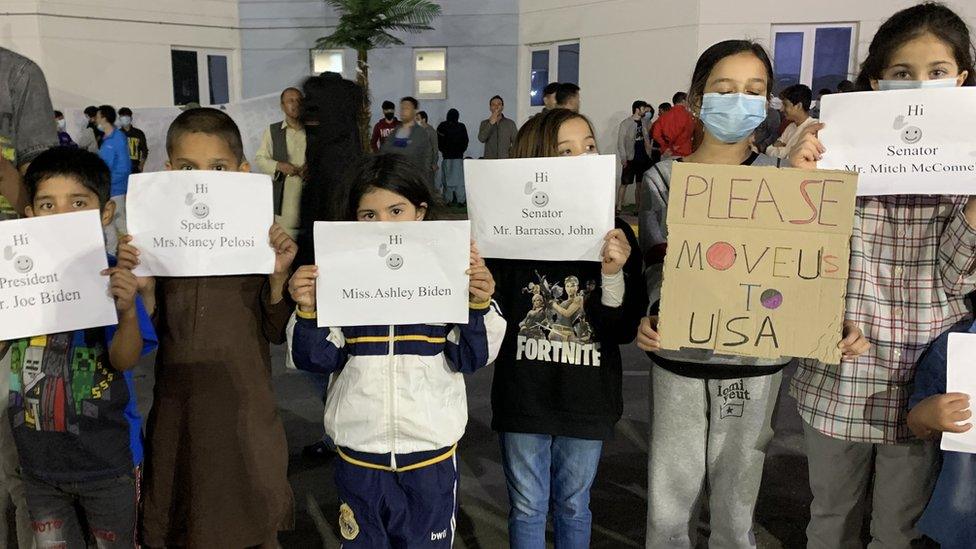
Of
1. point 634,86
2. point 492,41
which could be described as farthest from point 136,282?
point 492,41

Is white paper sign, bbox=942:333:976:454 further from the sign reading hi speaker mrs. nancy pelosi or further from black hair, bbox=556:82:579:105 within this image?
black hair, bbox=556:82:579:105

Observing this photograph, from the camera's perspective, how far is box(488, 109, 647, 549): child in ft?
7.95

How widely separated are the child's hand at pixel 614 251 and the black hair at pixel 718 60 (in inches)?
19.9

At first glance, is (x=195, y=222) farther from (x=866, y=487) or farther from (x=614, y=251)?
(x=866, y=487)

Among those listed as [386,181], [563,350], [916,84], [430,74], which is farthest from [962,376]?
[430,74]

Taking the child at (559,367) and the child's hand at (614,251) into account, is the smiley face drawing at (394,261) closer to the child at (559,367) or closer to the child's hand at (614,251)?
the child at (559,367)

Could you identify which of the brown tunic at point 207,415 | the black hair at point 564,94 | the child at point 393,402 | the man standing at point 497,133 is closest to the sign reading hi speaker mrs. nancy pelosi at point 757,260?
the child at point 393,402

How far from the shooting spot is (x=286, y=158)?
16.4ft

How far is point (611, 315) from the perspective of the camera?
2.38 meters

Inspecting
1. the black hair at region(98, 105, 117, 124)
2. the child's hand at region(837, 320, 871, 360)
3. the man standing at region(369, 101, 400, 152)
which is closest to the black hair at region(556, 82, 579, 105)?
the child's hand at region(837, 320, 871, 360)

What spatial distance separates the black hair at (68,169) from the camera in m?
2.30

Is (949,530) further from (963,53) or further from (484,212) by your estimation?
(484,212)

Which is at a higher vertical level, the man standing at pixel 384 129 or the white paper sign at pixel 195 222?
the man standing at pixel 384 129

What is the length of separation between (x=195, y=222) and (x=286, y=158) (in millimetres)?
2845
